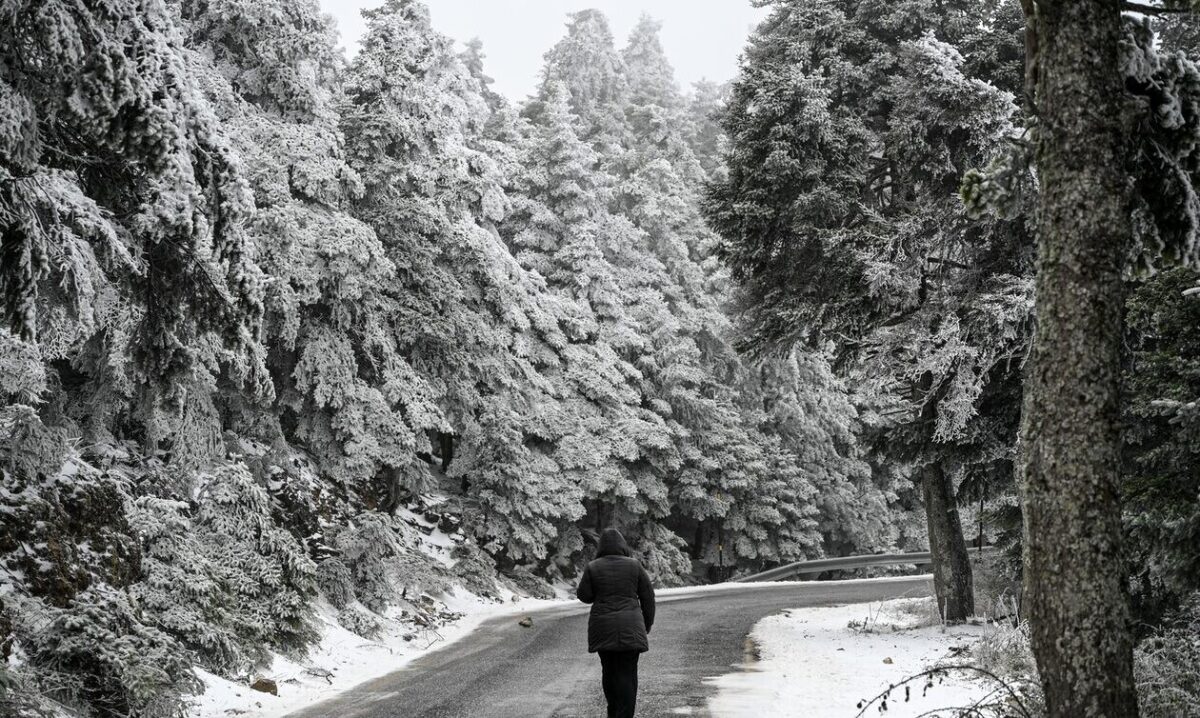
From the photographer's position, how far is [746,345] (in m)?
15.2

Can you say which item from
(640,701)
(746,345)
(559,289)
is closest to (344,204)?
(746,345)

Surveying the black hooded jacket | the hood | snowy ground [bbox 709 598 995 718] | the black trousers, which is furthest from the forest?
the hood

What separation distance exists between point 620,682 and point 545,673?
12.2 feet

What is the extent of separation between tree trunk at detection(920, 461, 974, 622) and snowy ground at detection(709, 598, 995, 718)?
1.24 feet

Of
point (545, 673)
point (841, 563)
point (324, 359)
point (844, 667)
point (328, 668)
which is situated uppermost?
point (324, 359)

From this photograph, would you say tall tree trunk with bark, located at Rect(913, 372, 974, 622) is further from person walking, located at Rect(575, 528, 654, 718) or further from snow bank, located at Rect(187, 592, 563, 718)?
snow bank, located at Rect(187, 592, 563, 718)

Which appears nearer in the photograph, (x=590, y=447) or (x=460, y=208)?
(x=460, y=208)

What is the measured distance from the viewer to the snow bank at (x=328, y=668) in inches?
336

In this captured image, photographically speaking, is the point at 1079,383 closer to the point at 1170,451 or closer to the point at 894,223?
the point at 1170,451

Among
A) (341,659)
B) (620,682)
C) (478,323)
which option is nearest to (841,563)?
(478,323)

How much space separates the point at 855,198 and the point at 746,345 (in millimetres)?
2972

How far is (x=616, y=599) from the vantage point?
23.6 feet

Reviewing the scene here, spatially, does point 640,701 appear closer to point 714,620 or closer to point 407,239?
point 714,620

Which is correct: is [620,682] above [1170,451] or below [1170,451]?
below
